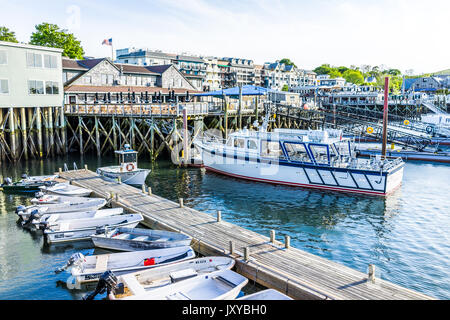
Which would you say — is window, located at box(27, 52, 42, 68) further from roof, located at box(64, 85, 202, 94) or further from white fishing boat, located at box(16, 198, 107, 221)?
white fishing boat, located at box(16, 198, 107, 221)

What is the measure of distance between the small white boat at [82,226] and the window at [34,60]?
24041 millimetres

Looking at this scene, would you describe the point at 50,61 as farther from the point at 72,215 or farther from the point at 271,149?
the point at 72,215

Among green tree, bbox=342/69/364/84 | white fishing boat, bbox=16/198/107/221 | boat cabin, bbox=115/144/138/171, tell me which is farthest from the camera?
green tree, bbox=342/69/364/84

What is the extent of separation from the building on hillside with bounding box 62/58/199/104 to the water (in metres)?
15.6

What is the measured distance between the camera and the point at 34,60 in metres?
33.8

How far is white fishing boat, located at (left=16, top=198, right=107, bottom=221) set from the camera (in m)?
16.8

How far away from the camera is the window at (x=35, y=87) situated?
109 feet

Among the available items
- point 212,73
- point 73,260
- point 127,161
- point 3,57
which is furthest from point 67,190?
point 212,73

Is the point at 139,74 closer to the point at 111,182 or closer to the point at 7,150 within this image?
the point at 7,150

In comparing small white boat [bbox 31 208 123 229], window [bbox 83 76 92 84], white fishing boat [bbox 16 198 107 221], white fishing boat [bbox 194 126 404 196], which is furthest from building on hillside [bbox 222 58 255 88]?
small white boat [bbox 31 208 123 229]

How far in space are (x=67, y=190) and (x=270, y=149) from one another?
561 inches

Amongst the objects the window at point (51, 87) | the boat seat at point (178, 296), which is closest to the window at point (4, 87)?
the window at point (51, 87)

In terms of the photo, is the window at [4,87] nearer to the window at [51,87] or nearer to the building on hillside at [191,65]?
the window at [51,87]

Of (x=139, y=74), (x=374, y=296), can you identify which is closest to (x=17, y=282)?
(x=374, y=296)
